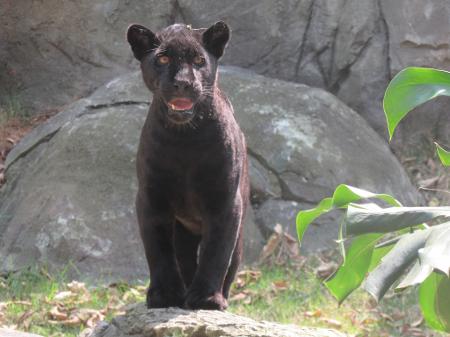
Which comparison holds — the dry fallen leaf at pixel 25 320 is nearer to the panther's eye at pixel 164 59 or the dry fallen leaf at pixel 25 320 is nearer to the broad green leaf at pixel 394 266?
the panther's eye at pixel 164 59

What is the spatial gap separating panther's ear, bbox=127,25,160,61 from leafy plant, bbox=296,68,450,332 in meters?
1.70

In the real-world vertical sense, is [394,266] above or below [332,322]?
above

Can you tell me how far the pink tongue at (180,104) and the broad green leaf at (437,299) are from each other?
5.84 ft

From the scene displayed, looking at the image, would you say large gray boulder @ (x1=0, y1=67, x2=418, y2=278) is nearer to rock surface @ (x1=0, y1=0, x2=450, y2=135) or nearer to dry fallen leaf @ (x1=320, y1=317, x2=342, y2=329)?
rock surface @ (x1=0, y1=0, x2=450, y2=135)

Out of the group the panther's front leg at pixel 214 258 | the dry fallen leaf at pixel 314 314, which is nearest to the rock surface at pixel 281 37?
the dry fallen leaf at pixel 314 314

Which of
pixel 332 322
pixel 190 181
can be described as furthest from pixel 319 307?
pixel 190 181

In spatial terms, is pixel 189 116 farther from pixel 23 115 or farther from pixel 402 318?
pixel 23 115

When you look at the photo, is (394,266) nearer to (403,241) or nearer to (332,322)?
(403,241)

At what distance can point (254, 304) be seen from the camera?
630 centimetres

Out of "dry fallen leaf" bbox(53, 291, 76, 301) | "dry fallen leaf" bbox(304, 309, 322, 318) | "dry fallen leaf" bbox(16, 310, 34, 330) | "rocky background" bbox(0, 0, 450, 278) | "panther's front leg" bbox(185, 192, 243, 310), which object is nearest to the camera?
"panther's front leg" bbox(185, 192, 243, 310)

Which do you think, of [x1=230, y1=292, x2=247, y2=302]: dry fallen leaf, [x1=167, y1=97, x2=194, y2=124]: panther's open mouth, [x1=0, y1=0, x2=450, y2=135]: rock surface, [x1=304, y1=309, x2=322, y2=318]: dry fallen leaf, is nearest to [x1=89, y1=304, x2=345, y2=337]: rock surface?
[x1=167, y1=97, x2=194, y2=124]: panther's open mouth

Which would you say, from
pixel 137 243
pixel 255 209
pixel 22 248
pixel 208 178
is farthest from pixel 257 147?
pixel 208 178

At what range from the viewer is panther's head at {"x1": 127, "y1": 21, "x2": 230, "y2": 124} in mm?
3914

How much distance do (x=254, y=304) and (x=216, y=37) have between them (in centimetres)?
261
